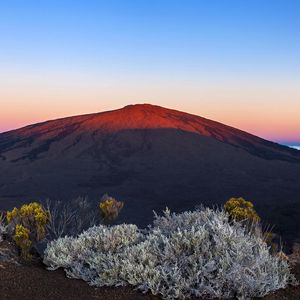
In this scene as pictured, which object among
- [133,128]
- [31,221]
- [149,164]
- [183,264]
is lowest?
[149,164]

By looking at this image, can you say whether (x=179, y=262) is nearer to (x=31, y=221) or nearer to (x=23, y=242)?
(x=23, y=242)

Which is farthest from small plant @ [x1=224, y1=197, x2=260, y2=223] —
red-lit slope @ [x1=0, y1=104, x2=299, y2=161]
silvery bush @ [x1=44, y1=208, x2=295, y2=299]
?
red-lit slope @ [x1=0, y1=104, x2=299, y2=161]

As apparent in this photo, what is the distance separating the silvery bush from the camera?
500cm

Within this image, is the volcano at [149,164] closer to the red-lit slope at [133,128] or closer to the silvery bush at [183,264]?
the red-lit slope at [133,128]

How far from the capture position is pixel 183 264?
5.32 m

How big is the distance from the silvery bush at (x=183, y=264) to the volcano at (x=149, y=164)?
13.8 metres

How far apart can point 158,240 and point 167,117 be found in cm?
6014

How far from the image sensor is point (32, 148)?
55281 mm

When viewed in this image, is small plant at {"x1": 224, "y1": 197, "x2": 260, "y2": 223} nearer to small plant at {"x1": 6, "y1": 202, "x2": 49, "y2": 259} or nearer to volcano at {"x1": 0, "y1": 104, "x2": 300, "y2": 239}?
small plant at {"x1": 6, "y1": 202, "x2": 49, "y2": 259}

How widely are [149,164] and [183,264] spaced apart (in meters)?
42.2

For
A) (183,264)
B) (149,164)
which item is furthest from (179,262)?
(149,164)

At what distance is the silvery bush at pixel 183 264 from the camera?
16.4ft

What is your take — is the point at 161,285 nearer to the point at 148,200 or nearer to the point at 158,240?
the point at 158,240

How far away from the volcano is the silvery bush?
45.2 ft
